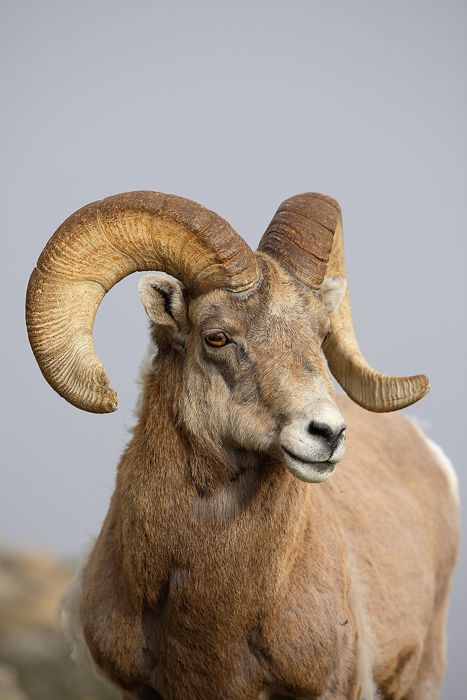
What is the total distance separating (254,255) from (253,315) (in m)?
0.34

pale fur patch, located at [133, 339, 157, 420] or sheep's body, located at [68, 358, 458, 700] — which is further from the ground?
pale fur patch, located at [133, 339, 157, 420]

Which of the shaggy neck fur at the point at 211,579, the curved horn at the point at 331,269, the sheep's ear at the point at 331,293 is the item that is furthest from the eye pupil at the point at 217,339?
the sheep's ear at the point at 331,293

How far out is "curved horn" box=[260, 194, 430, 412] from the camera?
214 inches

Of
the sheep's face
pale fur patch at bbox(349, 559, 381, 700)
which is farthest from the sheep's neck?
pale fur patch at bbox(349, 559, 381, 700)

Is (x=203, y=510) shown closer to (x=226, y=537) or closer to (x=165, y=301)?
(x=226, y=537)

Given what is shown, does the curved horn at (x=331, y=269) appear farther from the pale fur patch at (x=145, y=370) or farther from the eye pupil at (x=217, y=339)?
the pale fur patch at (x=145, y=370)

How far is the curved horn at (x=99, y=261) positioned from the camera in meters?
5.05

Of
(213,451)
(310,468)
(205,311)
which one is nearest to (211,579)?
(213,451)

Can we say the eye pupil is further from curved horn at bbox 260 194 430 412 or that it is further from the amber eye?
curved horn at bbox 260 194 430 412

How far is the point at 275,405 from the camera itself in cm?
489

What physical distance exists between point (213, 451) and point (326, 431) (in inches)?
30.4

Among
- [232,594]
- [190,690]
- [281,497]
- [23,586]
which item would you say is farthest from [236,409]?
[23,586]

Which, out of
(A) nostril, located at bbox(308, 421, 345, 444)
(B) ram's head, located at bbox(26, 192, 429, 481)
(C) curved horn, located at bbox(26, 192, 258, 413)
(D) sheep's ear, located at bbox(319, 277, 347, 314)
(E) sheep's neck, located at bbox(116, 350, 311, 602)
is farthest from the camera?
(D) sheep's ear, located at bbox(319, 277, 347, 314)

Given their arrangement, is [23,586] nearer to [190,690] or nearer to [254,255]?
[190,690]
